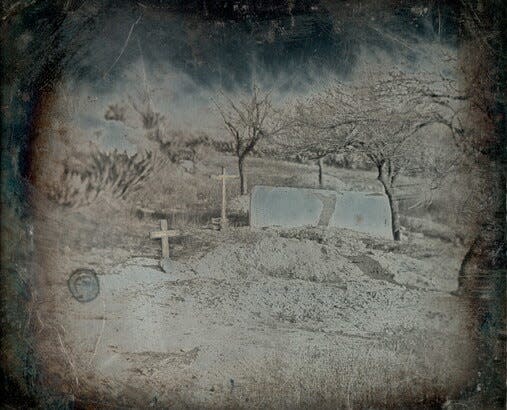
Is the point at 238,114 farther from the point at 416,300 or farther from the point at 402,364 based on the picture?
the point at 402,364

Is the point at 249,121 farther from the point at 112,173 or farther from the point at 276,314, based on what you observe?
the point at 276,314

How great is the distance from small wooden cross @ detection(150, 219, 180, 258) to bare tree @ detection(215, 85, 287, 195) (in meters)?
0.46

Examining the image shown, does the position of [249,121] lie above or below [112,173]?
above

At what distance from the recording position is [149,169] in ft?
10.5

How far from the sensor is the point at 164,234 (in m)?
3.21

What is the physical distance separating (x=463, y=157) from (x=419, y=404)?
4.62ft

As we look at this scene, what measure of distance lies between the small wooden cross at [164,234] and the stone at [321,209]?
0.46m

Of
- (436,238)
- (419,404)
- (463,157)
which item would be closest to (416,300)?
(436,238)

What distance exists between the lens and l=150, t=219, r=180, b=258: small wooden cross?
3.21 meters

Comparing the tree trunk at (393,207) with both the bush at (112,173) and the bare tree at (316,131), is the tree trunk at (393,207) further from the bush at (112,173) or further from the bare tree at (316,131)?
the bush at (112,173)

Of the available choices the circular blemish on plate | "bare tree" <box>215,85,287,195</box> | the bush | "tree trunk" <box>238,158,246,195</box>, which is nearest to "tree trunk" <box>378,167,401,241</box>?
"bare tree" <box>215,85,287,195</box>

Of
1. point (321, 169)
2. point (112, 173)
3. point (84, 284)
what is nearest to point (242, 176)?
point (321, 169)

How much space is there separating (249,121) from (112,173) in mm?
824

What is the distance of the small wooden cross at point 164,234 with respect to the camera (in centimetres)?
321
